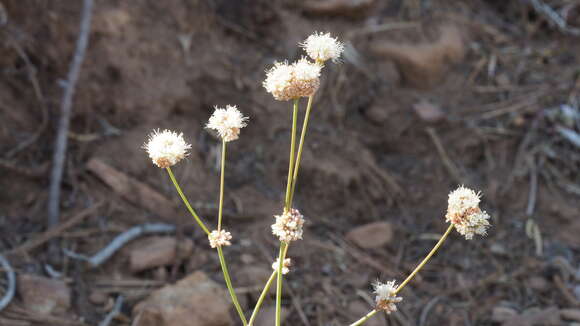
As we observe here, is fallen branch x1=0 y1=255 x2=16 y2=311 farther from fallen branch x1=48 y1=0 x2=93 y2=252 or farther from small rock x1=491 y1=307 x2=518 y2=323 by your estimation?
small rock x1=491 y1=307 x2=518 y2=323

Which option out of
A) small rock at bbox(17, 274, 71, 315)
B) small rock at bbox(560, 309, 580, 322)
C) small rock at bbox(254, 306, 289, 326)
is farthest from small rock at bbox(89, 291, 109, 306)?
small rock at bbox(560, 309, 580, 322)

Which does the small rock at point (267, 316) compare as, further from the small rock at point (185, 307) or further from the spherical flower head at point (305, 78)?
the spherical flower head at point (305, 78)

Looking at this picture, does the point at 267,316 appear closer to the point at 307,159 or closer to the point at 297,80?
the point at 307,159

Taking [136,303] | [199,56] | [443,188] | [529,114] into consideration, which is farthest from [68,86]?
[529,114]

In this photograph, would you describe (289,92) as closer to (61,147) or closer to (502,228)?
(61,147)

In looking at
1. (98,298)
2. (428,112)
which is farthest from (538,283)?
(98,298)

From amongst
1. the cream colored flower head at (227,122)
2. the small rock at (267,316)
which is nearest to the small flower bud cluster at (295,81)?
the cream colored flower head at (227,122)

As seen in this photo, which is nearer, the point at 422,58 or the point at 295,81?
the point at 295,81
